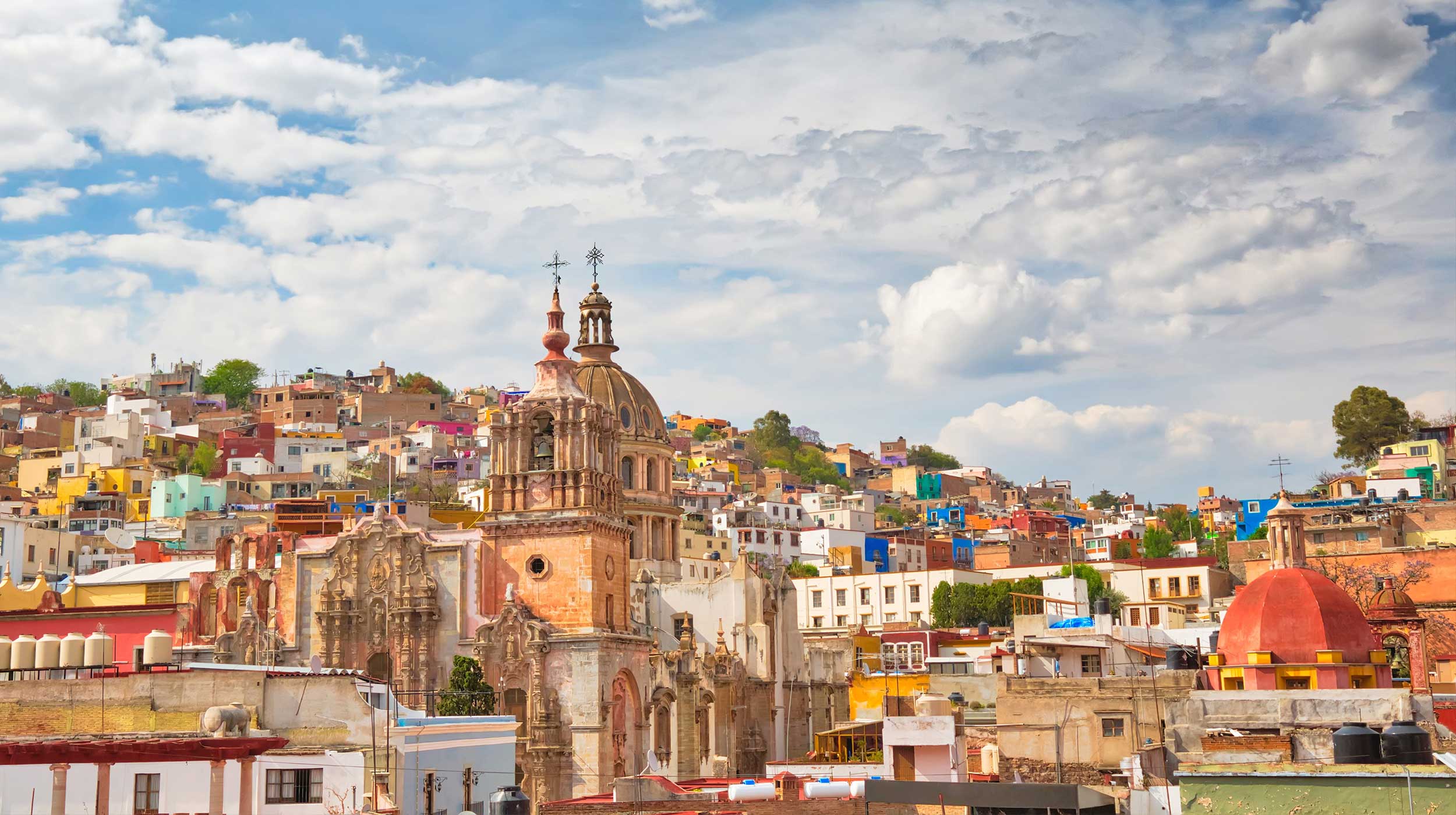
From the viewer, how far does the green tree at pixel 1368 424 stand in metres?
117

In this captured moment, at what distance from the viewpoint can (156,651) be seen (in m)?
35.2

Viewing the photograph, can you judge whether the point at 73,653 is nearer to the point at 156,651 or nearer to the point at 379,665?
the point at 156,651

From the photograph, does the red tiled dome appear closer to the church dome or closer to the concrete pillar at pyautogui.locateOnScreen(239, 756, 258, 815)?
the concrete pillar at pyautogui.locateOnScreen(239, 756, 258, 815)

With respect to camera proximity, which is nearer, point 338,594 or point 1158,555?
point 338,594

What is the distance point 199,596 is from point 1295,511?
38.1 meters

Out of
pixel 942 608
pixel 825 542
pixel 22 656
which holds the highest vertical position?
pixel 825 542

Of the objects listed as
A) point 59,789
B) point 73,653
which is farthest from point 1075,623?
point 59,789

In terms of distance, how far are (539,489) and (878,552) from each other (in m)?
60.6

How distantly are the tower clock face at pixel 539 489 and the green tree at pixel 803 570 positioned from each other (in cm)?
4473

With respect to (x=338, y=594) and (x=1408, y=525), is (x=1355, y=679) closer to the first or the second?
(x=338, y=594)

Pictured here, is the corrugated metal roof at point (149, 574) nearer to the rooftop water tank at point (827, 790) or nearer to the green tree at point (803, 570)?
the green tree at point (803, 570)

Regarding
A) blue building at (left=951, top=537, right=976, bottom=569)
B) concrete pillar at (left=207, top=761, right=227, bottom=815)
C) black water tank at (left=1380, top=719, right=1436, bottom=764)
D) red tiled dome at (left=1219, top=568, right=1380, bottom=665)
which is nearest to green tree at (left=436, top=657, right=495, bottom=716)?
concrete pillar at (left=207, top=761, right=227, bottom=815)

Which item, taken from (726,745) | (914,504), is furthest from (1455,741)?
(914,504)

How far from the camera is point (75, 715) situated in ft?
109
